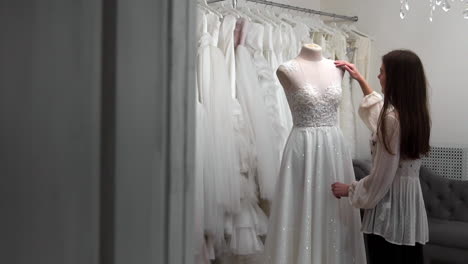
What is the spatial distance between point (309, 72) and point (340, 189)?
1.74ft

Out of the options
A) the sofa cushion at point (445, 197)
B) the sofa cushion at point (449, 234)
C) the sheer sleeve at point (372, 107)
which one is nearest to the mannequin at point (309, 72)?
the sheer sleeve at point (372, 107)

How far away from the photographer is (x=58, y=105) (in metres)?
0.30

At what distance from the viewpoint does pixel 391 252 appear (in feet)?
6.04

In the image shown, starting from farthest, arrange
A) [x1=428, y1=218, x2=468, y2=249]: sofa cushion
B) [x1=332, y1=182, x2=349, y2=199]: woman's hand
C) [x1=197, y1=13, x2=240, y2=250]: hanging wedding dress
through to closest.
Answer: [x1=428, y1=218, x2=468, y2=249]: sofa cushion, [x1=197, y1=13, x2=240, y2=250]: hanging wedding dress, [x1=332, y1=182, x2=349, y2=199]: woman's hand

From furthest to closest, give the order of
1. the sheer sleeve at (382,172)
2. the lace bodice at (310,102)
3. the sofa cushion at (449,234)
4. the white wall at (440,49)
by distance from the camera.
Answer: the white wall at (440,49) < the sofa cushion at (449,234) < the lace bodice at (310,102) < the sheer sleeve at (382,172)

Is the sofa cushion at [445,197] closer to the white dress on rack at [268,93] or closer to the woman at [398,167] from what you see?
the white dress on rack at [268,93]

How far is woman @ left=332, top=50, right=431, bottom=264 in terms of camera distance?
1.77m

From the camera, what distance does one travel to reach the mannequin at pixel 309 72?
2064mm

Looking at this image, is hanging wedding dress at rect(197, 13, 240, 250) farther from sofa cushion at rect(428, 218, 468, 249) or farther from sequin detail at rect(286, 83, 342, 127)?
sofa cushion at rect(428, 218, 468, 249)

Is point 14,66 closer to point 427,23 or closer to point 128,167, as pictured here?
point 128,167

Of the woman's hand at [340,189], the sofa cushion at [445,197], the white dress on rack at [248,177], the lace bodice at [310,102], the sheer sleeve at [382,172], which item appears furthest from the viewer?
the sofa cushion at [445,197]

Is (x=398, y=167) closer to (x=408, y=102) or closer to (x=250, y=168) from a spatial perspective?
(x=408, y=102)

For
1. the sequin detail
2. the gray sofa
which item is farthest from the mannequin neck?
the gray sofa

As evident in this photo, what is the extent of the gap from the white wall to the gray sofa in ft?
1.16
